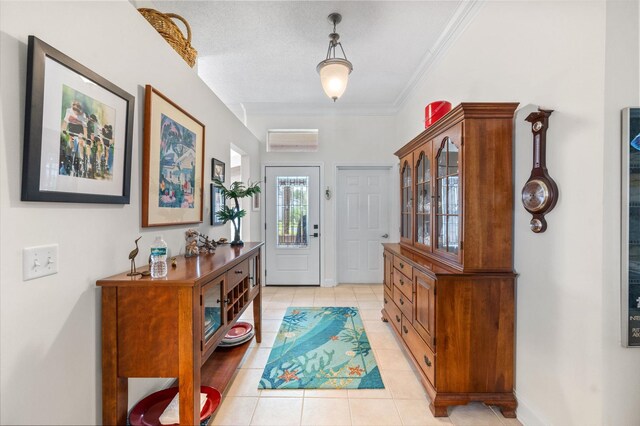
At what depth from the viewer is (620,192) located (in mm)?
1297

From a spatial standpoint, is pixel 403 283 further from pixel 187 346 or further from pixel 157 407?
pixel 157 407

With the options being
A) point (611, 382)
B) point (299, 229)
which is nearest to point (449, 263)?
point (611, 382)

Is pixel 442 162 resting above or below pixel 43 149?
above

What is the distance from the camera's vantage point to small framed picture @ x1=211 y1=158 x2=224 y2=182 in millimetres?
2691

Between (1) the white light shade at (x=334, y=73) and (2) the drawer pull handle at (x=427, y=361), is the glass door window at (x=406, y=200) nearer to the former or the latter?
(1) the white light shade at (x=334, y=73)

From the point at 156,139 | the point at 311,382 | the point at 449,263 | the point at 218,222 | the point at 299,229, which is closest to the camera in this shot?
the point at 156,139

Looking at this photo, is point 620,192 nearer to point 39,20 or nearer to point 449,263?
point 449,263

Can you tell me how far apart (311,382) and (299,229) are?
9.07 feet

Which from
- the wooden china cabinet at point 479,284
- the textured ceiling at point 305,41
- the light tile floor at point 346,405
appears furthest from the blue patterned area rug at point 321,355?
the textured ceiling at point 305,41

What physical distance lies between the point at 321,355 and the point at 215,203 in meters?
1.74

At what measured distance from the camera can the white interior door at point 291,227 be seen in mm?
4699

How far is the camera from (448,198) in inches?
83.3

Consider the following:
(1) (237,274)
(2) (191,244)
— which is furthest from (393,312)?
(2) (191,244)

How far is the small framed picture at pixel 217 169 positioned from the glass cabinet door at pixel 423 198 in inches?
76.9
